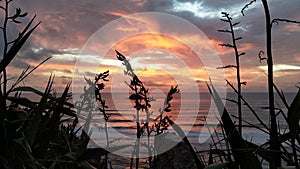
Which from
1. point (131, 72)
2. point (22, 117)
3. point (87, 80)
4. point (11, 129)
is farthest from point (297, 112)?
point (87, 80)

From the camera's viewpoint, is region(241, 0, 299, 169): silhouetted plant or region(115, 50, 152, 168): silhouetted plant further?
region(115, 50, 152, 168): silhouetted plant

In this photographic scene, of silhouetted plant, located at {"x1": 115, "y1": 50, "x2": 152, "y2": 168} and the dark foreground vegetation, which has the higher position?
silhouetted plant, located at {"x1": 115, "y1": 50, "x2": 152, "y2": 168}

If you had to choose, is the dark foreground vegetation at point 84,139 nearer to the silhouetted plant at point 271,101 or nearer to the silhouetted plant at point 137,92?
the silhouetted plant at point 271,101

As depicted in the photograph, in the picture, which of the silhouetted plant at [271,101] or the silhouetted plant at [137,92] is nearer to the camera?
the silhouetted plant at [271,101]

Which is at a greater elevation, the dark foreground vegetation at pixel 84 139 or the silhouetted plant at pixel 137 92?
the silhouetted plant at pixel 137 92

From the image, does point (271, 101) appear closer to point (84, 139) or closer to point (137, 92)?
point (84, 139)

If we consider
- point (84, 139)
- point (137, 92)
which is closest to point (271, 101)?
point (84, 139)

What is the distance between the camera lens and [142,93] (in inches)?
159

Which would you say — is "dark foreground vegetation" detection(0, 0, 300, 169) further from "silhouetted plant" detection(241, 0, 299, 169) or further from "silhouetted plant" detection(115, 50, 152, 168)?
"silhouetted plant" detection(115, 50, 152, 168)

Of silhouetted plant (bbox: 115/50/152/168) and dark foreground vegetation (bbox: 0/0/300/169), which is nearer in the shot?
dark foreground vegetation (bbox: 0/0/300/169)

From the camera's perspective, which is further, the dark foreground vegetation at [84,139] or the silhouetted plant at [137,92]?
the silhouetted plant at [137,92]

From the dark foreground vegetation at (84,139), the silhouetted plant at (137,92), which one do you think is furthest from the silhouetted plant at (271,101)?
the silhouetted plant at (137,92)

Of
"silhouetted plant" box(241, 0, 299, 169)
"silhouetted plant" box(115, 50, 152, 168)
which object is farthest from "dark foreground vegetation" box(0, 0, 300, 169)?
"silhouetted plant" box(115, 50, 152, 168)

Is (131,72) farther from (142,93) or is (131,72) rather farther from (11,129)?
(11,129)
